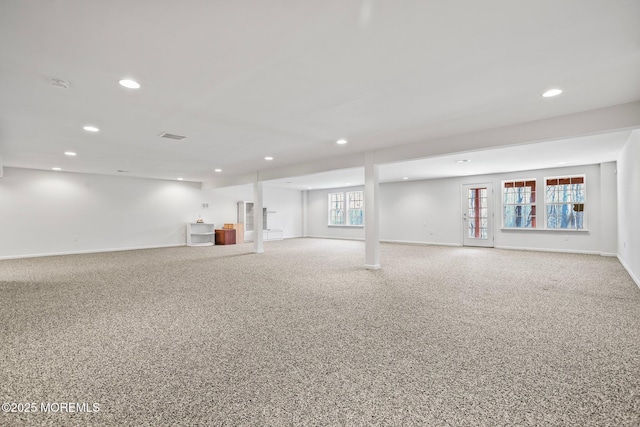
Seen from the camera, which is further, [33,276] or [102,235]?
[102,235]

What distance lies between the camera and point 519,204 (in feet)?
30.5

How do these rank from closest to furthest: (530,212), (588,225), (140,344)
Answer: (140,344) < (588,225) < (530,212)

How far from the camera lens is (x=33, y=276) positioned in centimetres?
562

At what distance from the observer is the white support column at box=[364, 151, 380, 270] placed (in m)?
6.12

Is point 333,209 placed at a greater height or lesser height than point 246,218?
Result: greater

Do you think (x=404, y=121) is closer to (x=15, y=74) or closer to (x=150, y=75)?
(x=150, y=75)

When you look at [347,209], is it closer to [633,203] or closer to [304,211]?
[304,211]

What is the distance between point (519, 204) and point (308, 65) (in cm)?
921

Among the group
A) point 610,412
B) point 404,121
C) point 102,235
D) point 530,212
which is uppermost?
point 404,121

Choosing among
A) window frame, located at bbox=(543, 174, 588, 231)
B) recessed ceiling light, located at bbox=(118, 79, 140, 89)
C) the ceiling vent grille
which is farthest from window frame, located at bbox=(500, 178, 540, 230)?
recessed ceiling light, located at bbox=(118, 79, 140, 89)

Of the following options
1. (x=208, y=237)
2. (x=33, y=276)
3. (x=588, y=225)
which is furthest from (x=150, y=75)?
(x=588, y=225)

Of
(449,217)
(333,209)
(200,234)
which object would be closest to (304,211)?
(333,209)

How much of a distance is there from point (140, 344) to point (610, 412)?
133 inches

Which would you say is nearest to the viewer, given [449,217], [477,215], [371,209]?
[371,209]
